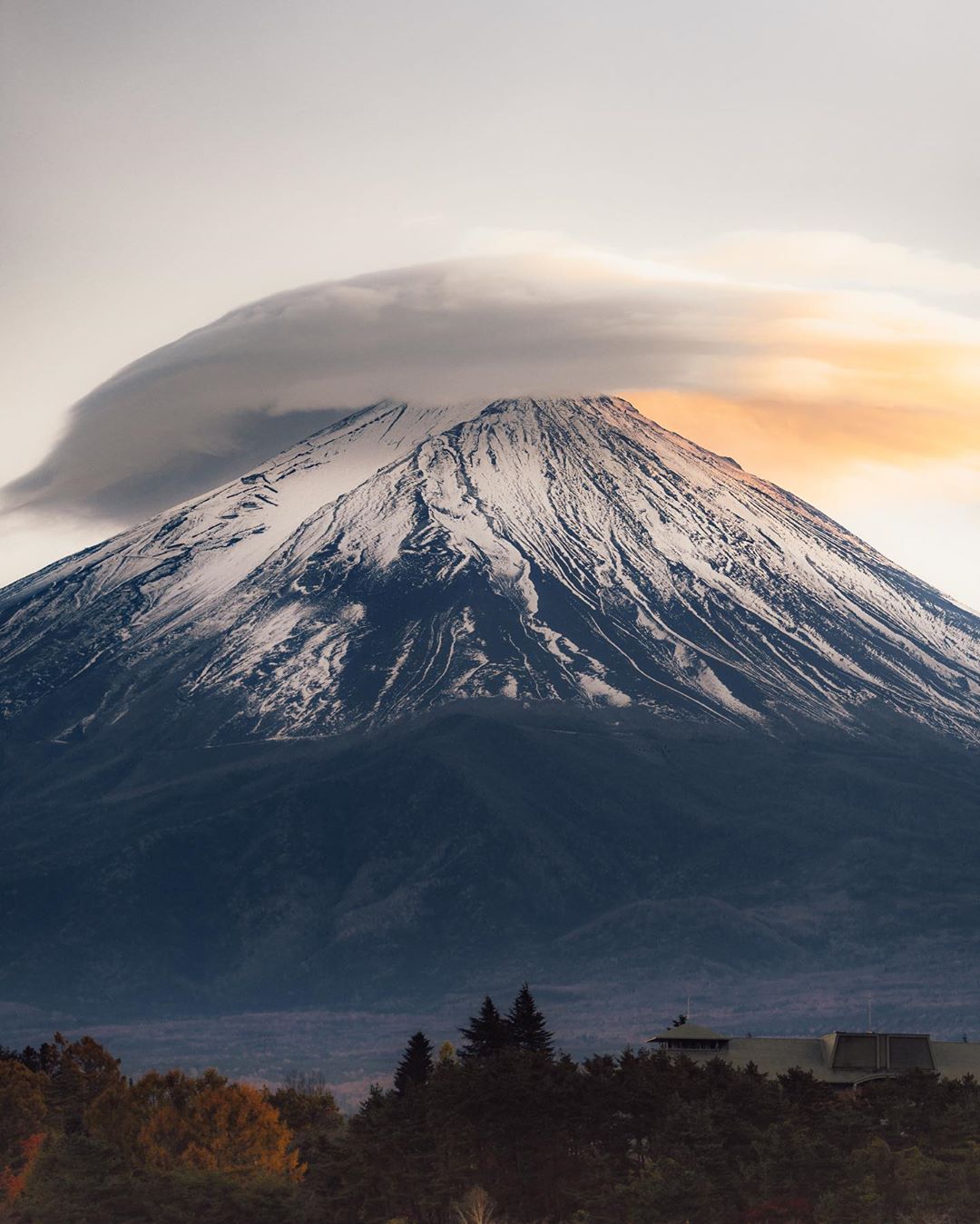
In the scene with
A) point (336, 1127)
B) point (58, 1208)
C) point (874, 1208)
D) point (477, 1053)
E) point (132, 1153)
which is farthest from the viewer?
point (336, 1127)

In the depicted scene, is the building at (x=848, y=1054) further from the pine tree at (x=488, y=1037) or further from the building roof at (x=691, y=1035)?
the pine tree at (x=488, y=1037)

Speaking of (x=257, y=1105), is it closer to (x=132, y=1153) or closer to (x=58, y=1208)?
(x=132, y=1153)

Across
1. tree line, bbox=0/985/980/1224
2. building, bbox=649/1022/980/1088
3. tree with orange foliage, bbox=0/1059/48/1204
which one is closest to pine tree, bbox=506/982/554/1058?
building, bbox=649/1022/980/1088

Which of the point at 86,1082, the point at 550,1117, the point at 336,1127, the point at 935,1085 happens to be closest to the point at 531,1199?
the point at 550,1117

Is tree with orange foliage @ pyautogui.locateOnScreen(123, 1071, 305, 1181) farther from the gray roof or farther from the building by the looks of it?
the gray roof

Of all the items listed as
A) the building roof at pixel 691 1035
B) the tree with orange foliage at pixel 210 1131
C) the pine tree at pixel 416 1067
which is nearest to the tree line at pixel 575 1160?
the tree with orange foliage at pixel 210 1131

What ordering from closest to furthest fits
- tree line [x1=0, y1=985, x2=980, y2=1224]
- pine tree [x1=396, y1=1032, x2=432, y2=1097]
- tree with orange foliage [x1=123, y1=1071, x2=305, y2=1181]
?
tree line [x1=0, y1=985, x2=980, y2=1224] < tree with orange foliage [x1=123, y1=1071, x2=305, y2=1181] < pine tree [x1=396, y1=1032, x2=432, y2=1097]
